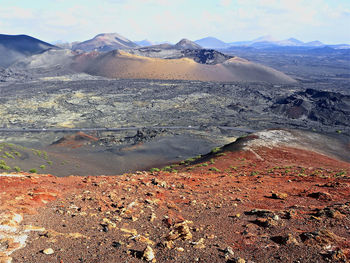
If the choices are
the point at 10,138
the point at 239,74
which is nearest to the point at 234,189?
the point at 10,138

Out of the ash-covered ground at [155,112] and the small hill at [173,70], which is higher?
the small hill at [173,70]

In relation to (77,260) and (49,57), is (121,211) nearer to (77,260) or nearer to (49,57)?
(77,260)

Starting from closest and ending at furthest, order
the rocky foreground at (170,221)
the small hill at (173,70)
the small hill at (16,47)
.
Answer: the rocky foreground at (170,221), the small hill at (173,70), the small hill at (16,47)

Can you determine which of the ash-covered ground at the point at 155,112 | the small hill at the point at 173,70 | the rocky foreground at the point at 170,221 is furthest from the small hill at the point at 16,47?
the rocky foreground at the point at 170,221

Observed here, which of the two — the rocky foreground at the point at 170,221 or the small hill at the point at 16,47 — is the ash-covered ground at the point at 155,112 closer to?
the rocky foreground at the point at 170,221

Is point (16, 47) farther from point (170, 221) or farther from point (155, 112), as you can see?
point (170, 221)

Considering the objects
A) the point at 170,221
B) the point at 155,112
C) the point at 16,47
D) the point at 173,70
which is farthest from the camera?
the point at 16,47

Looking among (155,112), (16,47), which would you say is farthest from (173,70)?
(16,47)
